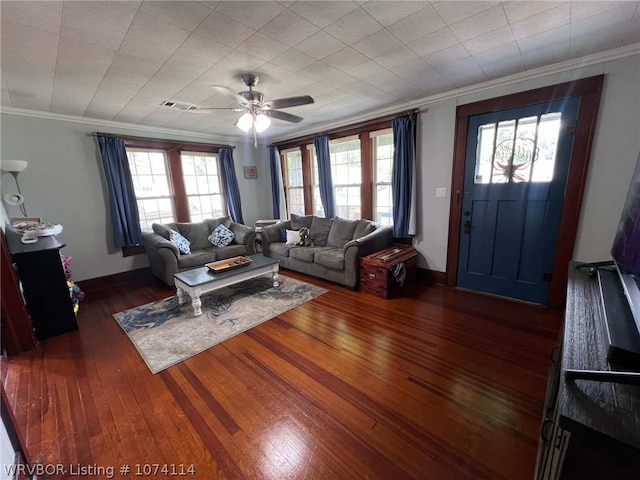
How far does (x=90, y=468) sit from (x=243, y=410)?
78 cm

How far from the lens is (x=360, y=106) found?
138 inches

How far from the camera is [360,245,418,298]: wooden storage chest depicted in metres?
3.17

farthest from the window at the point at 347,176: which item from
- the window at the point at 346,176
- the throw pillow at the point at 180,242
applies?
the throw pillow at the point at 180,242

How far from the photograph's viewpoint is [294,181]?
5340 millimetres

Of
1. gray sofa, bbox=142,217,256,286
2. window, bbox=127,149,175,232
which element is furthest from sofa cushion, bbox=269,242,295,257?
window, bbox=127,149,175,232

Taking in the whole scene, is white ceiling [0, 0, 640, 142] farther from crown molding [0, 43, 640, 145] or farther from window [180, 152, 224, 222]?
window [180, 152, 224, 222]

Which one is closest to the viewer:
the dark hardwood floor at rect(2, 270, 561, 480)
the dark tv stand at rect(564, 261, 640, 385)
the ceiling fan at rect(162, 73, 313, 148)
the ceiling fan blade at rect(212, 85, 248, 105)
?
the dark tv stand at rect(564, 261, 640, 385)

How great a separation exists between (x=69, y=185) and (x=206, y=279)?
2556mm

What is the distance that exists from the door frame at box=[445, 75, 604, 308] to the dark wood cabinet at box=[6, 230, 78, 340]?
4.51 metres

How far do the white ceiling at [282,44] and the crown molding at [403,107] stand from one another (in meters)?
0.09

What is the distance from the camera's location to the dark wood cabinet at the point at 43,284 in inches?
95.7

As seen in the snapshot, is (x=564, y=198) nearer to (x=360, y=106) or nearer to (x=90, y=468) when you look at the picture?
(x=360, y=106)

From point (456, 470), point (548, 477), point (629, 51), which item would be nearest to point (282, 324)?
point (456, 470)

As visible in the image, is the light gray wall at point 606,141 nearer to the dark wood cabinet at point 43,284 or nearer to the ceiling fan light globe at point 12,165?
the dark wood cabinet at point 43,284
